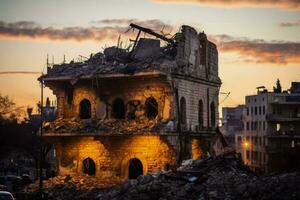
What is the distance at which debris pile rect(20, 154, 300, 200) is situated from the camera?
2453cm

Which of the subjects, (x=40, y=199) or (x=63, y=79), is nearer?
(x=40, y=199)

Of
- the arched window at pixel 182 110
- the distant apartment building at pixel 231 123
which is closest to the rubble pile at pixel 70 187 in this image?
the arched window at pixel 182 110

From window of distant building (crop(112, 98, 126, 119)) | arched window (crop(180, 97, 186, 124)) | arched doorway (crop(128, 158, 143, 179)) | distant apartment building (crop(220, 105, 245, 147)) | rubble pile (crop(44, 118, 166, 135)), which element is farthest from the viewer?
distant apartment building (crop(220, 105, 245, 147))

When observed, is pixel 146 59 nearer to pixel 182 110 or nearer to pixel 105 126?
pixel 182 110

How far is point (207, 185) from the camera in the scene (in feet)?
88.6

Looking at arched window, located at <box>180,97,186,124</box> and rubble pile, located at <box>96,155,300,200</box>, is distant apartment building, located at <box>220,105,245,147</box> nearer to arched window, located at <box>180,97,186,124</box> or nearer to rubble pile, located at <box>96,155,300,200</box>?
arched window, located at <box>180,97,186,124</box>

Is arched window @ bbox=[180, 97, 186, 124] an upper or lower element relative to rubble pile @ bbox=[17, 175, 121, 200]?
upper

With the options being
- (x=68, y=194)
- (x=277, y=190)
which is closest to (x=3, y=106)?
(x=68, y=194)

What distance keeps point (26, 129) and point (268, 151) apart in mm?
28429

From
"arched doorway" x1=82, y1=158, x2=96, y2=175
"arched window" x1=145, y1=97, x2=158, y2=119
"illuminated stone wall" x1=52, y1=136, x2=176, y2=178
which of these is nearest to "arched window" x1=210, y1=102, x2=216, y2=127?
"arched window" x1=145, y1=97, x2=158, y2=119

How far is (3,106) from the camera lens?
71.7 m

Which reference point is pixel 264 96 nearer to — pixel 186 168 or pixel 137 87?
pixel 137 87

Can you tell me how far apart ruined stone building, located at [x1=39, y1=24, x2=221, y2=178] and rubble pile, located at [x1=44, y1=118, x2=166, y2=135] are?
0.06 m

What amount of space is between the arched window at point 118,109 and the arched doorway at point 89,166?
3373mm
